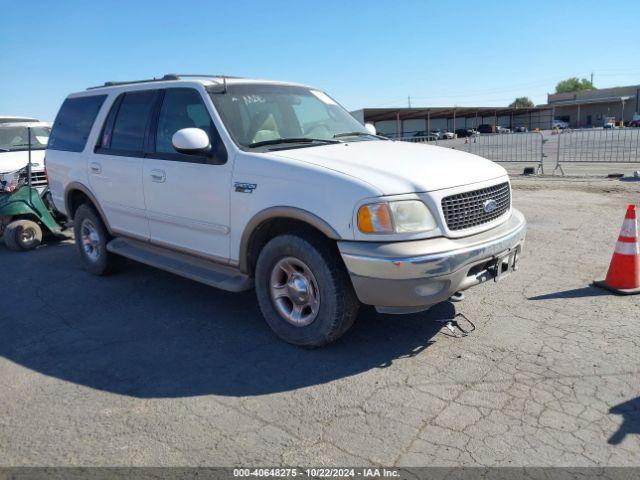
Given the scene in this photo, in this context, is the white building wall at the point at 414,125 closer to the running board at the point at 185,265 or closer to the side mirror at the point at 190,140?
the running board at the point at 185,265

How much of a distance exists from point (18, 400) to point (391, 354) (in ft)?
8.48

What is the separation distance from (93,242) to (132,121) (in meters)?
1.75

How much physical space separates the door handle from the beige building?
273ft

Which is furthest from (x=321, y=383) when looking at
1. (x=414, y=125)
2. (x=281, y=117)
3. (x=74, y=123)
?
(x=414, y=125)

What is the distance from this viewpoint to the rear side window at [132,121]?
16.9 feet

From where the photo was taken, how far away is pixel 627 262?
495 centimetres

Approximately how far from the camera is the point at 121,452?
288 cm

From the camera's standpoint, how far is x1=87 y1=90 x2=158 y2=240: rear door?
5164mm

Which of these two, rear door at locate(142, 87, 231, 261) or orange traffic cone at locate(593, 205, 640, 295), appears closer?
rear door at locate(142, 87, 231, 261)

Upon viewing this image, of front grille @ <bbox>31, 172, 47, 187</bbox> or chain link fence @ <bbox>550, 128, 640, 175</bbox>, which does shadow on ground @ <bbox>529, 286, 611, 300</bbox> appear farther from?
chain link fence @ <bbox>550, 128, 640, 175</bbox>

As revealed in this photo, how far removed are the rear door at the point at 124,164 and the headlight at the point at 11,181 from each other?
326 cm

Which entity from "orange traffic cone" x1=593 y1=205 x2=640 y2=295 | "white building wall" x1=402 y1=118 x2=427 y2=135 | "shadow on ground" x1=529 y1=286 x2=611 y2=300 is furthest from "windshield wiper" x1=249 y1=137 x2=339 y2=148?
"white building wall" x1=402 y1=118 x2=427 y2=135

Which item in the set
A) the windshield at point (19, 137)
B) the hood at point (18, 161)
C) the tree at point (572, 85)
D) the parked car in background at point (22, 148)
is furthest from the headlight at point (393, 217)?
the tree at point (572, 85)

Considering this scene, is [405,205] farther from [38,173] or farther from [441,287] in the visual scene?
[38,173]
